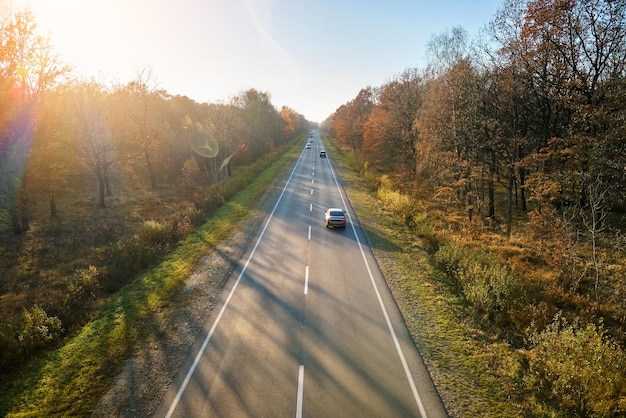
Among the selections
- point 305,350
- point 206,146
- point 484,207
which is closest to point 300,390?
point 305,350

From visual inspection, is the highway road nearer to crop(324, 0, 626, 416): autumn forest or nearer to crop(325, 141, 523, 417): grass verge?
crop(325, 141, 523, 417): grass verge

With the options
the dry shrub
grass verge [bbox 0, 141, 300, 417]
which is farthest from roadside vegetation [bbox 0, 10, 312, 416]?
the dry shrub

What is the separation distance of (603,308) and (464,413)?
961 cm

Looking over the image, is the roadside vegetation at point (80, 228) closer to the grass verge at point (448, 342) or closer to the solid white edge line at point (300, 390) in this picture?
the solid white edge line at point (300, 390)

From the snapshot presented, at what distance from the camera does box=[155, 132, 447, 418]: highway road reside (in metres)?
7.89

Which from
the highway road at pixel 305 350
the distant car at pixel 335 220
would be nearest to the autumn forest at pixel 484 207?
the highway road at pixel 305 350

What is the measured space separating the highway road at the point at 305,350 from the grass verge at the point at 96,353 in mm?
2150

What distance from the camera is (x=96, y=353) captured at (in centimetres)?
981

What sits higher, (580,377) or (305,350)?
(580,377)

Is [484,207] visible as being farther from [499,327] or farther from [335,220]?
[499,327]

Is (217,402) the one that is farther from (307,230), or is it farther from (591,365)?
(307,230)

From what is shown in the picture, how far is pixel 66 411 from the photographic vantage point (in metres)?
7.71

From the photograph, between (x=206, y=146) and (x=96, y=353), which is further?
(x=206, y=146)

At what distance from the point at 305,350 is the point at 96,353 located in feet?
21.0
